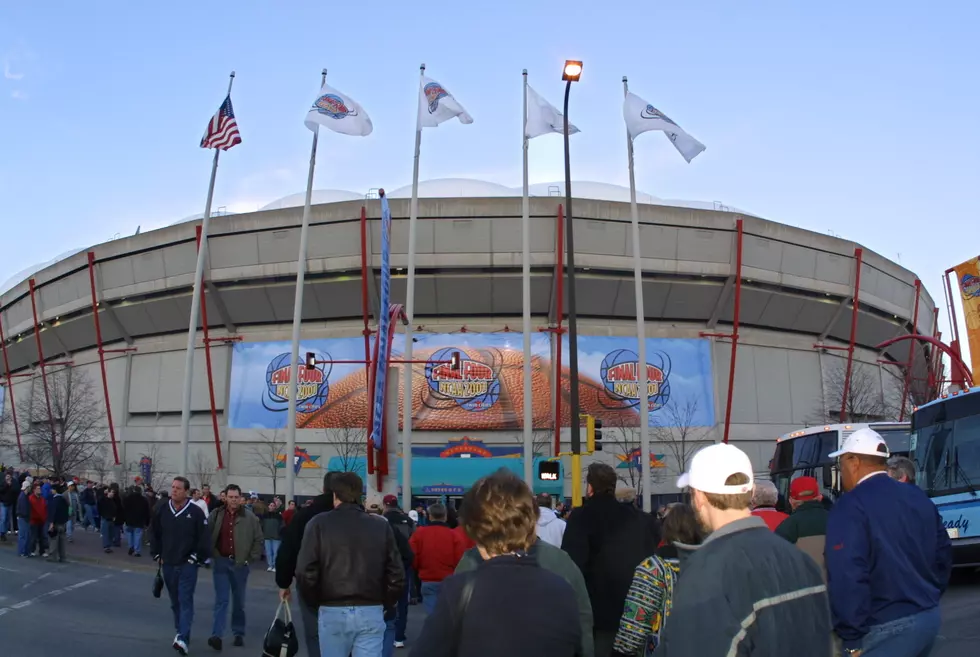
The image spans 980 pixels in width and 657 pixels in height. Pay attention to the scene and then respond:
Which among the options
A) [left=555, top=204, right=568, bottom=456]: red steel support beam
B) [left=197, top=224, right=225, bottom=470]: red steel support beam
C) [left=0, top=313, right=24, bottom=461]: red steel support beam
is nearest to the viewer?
[left=555, top=204, right=568, bottom=456]: red steel support beam

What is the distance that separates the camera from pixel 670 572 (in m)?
4.51

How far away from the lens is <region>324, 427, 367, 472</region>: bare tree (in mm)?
39438

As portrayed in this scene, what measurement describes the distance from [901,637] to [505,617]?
7.87 feet

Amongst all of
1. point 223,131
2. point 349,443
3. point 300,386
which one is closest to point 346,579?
point 223,131

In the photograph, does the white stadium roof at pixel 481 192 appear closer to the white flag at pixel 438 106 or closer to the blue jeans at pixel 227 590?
the white flag at pixel 438 106

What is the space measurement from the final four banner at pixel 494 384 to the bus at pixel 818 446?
56.1ft

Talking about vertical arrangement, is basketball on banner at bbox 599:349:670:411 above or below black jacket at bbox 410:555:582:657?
above

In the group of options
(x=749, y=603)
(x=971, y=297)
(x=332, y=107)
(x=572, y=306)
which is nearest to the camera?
(x=749, y=603)

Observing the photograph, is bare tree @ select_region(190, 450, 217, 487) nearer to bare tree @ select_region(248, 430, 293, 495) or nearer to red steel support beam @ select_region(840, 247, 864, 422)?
bare tree @ select_region(248, 430, 293, 495)

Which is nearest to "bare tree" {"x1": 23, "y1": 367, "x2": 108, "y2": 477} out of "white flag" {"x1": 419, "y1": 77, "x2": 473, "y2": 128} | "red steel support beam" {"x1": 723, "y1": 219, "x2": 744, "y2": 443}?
"white flag" {"x1": 419, "y1": 77, "x2": 473, "y2": 128}

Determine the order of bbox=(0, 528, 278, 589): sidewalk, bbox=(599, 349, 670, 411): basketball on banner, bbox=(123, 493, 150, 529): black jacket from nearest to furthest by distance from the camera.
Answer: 1. bbox=(0, 528, 278, 589): sidewalk
2. bbox=(123, 493, 150, 529): black jacket
3. bbox=(599, 349, 670, 411): basketball on banner

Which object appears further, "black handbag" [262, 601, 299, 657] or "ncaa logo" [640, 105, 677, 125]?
"ncaa logo" [640, 105, 677, 125]

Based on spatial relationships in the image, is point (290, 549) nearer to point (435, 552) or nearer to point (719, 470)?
point (435, 552)

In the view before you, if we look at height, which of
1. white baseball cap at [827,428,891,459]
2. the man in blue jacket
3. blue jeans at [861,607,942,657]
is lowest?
blue jeans at [861,607,942,657]
